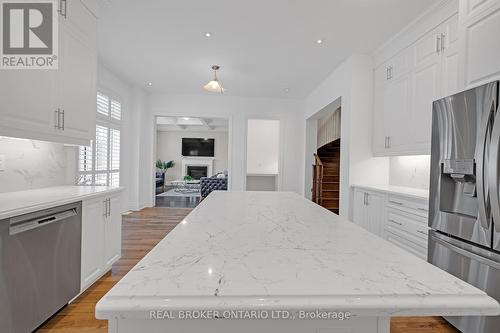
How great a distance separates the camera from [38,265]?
173 centimetres

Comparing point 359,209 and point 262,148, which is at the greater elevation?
point 262,148

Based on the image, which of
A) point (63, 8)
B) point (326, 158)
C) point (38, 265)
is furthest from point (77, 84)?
point (326, 158)

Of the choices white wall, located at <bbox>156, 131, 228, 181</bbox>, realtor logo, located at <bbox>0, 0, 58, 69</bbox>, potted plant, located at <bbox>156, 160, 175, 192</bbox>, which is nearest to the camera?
realtor logo, located at <bbox>0, 0, 58, 69</bbox>

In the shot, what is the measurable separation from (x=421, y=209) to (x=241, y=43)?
9.60ft

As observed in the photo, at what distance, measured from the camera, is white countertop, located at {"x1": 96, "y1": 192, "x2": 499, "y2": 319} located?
570mm

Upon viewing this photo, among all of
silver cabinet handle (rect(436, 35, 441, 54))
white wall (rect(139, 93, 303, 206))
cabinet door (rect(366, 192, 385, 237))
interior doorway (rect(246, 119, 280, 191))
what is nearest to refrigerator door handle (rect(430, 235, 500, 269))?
cabinet door (rect(366, 192, 385, 237))

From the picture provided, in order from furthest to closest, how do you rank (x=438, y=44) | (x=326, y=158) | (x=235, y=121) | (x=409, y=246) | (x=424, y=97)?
(x=326, y=158), (x=235, y=121), (x=424, y=97), (x=438, y=44), (x=409, y=246)

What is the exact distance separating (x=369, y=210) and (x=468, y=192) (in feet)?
5.28

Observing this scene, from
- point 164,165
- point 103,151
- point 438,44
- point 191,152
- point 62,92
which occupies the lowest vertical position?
point 164,165

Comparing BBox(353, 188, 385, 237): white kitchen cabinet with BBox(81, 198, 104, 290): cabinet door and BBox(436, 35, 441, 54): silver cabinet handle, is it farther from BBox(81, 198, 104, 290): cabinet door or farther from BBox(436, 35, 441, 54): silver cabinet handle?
BBox(81, 198, 104, 290): cabinet door

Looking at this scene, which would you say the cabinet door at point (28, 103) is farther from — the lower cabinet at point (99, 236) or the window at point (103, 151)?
the window at point (103, 151)

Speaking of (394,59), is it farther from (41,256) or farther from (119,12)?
(41,256)

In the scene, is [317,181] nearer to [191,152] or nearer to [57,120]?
[57,120]

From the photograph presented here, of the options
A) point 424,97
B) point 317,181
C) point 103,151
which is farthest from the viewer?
point 317,181
